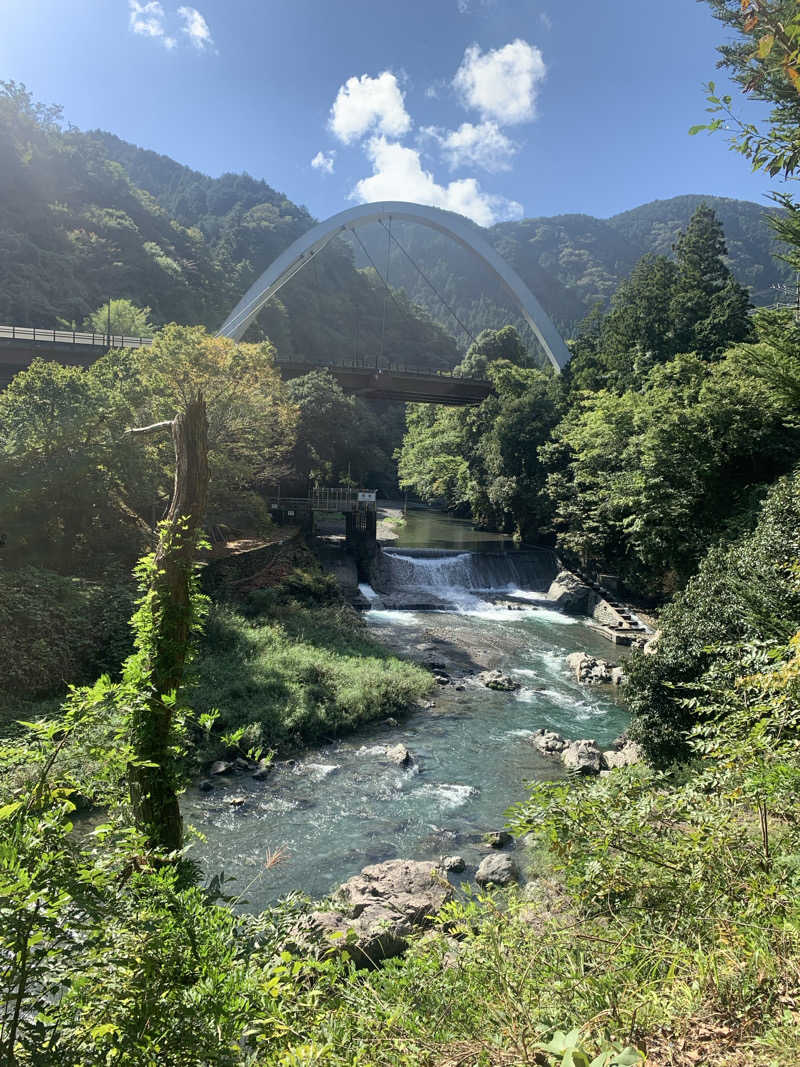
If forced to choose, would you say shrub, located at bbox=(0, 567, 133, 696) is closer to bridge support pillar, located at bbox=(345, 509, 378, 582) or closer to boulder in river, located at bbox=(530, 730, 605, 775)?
boulder in river, located at bbox=(530, 730, 605, 775)

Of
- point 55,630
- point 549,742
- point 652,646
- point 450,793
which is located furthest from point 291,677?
point 652,646

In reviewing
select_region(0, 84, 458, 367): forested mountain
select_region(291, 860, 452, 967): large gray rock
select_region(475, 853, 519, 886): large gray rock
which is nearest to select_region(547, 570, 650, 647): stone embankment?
select_region(475, 853, 519, 886): large gray rock

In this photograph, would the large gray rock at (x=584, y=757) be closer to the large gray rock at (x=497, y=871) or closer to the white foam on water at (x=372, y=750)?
the large gray rock at (x=497, y=871)

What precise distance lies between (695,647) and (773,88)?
35.2ft

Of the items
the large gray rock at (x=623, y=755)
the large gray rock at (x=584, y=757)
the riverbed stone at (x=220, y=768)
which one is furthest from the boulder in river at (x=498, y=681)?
the riverbed stone at (x=220, y=768)

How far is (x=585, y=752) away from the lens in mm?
10875

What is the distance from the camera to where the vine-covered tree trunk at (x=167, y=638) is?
3711mm

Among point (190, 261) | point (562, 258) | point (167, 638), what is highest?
point (562, 258)

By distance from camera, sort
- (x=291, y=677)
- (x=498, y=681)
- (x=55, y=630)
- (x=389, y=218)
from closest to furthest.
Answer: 1. (x=55, y=630)
2. (x=291, y=677)
3. (x=498, y=681)
4. (x=389, y=218)

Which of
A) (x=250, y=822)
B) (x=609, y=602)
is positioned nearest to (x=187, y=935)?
(x=250, y=822)

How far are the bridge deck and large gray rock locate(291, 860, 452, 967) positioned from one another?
2953 centimetres

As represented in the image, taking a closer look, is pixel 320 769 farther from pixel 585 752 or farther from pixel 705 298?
pixel 705 298

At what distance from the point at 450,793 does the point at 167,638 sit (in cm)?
756

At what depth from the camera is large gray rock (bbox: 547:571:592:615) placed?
74.1 feet
